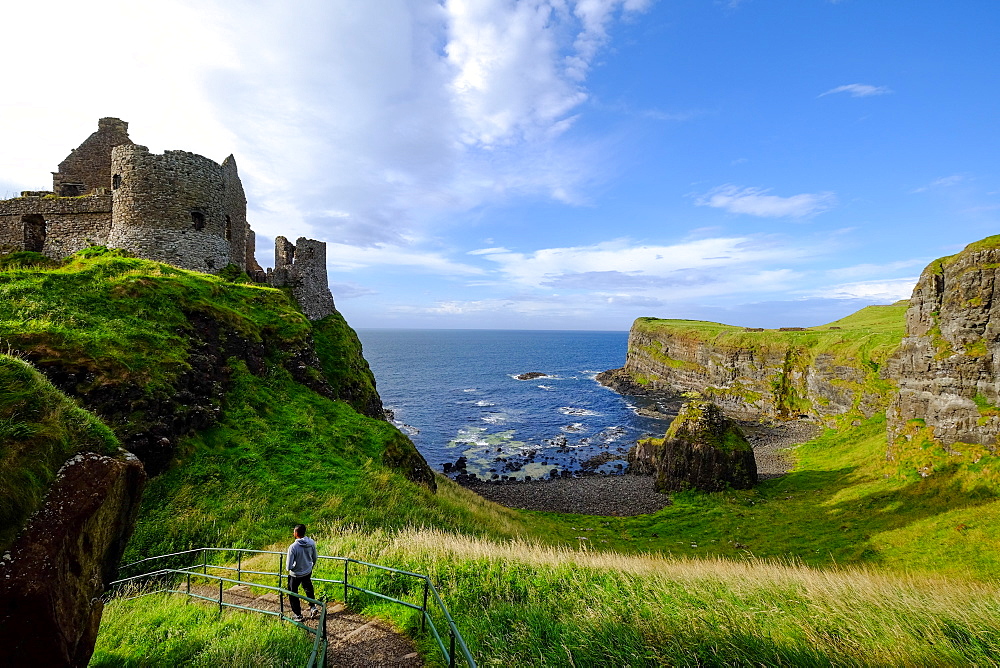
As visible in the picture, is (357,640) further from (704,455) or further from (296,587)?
(704,455)

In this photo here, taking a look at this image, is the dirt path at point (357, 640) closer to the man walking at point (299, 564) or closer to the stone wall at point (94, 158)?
the man walking at point (299, 564)

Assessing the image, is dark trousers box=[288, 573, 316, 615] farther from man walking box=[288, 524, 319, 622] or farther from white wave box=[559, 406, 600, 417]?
white wave box=[559, 406, 600, 417]

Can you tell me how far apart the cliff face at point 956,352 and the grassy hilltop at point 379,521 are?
325cm

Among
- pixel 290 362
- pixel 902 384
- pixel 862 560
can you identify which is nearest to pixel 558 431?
pixel 902 384

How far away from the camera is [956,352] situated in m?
27.0

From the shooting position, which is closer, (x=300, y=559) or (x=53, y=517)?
(x=53, y=517)

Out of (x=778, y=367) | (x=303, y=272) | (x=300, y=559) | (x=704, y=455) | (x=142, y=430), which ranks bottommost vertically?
(x=704, y=455)

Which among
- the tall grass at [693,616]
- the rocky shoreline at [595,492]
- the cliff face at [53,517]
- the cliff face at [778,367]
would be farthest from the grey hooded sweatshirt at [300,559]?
the cliff face at [778,367]

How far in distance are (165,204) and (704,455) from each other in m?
41.1

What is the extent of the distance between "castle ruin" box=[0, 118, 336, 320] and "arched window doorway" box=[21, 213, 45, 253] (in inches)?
1.4

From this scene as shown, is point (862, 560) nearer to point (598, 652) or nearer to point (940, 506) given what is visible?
point (940, 506)

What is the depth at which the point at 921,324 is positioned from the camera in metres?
30.5

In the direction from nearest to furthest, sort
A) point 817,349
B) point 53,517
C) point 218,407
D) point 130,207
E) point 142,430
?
point 53,517
point 142,430
point 218,407
point 130,207
point 817,349

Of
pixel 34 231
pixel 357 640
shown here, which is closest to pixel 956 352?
pixel 357 640
